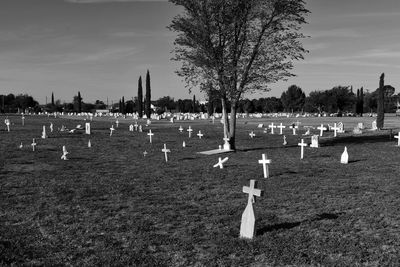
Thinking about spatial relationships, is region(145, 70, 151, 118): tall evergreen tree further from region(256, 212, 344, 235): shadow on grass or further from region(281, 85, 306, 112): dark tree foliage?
region(256, 212, 344, 235): shadow on grass

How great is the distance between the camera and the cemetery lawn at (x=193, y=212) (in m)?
7.30

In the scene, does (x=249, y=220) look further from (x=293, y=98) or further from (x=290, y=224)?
(x=293, y=98)

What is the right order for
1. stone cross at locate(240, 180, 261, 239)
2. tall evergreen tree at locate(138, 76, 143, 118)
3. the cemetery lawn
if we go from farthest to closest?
tall evergreen tree at locate(138, 76, 143, 118) → stone cross at locate(240, 180, 261, 239) → the cemetery lawn

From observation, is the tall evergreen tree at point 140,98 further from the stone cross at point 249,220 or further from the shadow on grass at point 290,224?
the stone cross at point 249,220

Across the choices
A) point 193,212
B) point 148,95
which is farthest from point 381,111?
point 148,95

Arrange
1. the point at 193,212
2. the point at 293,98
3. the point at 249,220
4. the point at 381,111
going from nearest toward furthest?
the point at 249,220 < the point at 193,212 < the point at 381,111 < the point at 293,98

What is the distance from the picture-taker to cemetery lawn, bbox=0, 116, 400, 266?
7297 mm

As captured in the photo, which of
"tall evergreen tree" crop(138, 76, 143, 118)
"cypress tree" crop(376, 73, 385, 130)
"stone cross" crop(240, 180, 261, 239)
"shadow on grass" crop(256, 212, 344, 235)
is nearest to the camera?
"stone cross" crop(240, 180, 261, 239)

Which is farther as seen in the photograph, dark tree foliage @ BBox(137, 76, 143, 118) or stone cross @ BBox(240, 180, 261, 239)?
dark tree foliage @ BBox(137, 76, 143, 118)

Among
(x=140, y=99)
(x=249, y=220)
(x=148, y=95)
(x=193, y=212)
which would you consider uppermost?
(x=148, y=95)

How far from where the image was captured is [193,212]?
33.9 feet

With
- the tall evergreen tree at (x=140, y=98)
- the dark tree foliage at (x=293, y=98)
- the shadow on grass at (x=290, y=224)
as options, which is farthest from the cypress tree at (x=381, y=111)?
the dark tree foliage at (x=293, y=98)

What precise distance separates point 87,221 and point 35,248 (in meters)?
1.90

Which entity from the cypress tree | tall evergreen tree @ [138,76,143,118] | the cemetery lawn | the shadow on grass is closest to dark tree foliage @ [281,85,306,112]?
tall evergreen tree @ [138,76,143,118]
